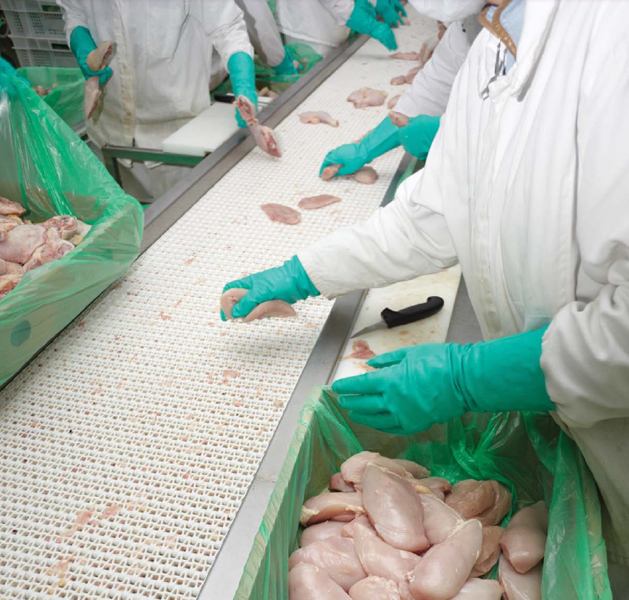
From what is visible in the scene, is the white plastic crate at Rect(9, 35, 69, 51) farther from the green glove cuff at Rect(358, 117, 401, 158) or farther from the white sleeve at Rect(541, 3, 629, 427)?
the white sleeve at Rect(541, 3, 629, 427)

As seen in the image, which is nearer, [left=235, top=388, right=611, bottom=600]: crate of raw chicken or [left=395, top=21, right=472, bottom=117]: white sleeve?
[left=235, top=388, right=611, bottom=600]: crate of raw chicken

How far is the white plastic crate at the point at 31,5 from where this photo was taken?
3.39m

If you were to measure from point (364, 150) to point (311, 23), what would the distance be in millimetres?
2421

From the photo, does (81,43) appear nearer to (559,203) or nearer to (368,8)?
(368,8)

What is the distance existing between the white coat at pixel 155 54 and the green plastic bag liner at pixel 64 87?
0.12 metres

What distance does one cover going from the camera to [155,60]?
10.5 feet

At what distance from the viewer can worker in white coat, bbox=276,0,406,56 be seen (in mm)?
3621

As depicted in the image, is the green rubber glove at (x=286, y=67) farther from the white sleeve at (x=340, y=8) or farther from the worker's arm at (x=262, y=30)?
the white sleeve at (x=340, y=8)

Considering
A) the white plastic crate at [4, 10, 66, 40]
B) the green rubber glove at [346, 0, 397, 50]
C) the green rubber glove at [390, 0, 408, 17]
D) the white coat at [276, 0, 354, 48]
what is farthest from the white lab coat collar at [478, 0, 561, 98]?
the green rubber glove at [390, 0, 408, 17]

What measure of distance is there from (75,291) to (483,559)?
3.50ft

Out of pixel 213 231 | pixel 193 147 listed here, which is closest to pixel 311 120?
pixel 193 147

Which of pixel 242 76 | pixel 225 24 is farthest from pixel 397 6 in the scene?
pixel 242 76

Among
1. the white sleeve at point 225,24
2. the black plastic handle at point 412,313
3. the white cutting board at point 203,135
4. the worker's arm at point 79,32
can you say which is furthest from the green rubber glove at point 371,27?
the black plastic handle at point 412,313

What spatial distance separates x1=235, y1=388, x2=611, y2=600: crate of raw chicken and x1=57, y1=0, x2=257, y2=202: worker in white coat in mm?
1977
